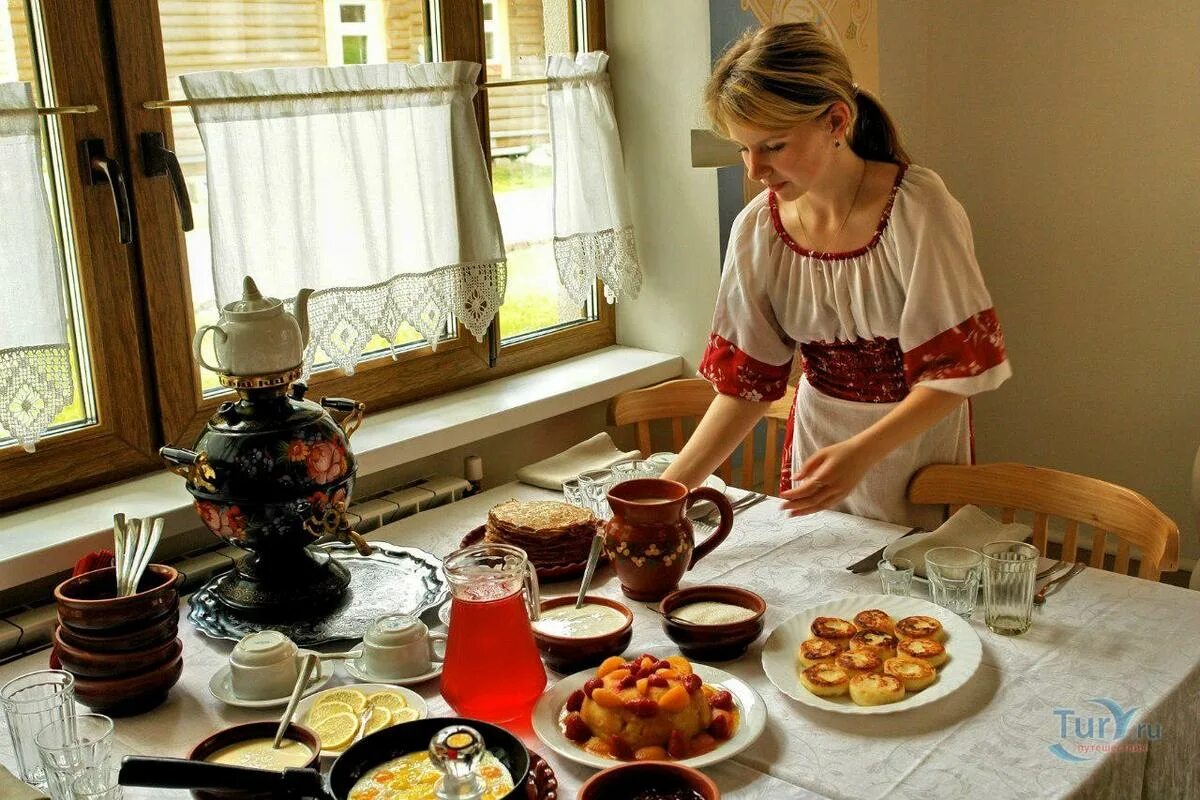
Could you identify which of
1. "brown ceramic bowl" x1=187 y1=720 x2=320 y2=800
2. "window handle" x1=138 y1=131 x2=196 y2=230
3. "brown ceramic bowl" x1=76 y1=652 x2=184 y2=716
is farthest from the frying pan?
"window handle" x1=138 y1=131 x2=196 y2=230

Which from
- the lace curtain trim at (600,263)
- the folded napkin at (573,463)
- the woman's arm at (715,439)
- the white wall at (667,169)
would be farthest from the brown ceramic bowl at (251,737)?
the white wall at (667,169)

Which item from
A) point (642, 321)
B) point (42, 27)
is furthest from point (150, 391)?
point (642, 321)

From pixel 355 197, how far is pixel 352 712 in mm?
1116

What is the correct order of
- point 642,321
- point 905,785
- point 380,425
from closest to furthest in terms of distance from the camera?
point 905,785 → point 380,425 → point 642,321

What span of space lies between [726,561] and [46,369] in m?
1.05

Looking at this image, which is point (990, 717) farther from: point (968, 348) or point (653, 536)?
point (968, 348)

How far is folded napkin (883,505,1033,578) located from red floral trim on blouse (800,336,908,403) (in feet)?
0.81

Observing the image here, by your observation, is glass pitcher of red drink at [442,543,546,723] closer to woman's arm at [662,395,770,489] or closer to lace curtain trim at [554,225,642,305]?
woman's arm at [662,395,770,489]

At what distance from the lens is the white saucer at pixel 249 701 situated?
1432mm

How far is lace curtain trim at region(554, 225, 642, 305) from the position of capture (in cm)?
264

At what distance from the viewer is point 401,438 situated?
225 centimetres

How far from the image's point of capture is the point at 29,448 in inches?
72.8

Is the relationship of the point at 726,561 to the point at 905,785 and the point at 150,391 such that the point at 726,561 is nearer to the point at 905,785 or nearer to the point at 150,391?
the point at 905,785

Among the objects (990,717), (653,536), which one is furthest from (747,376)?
(990,717)
